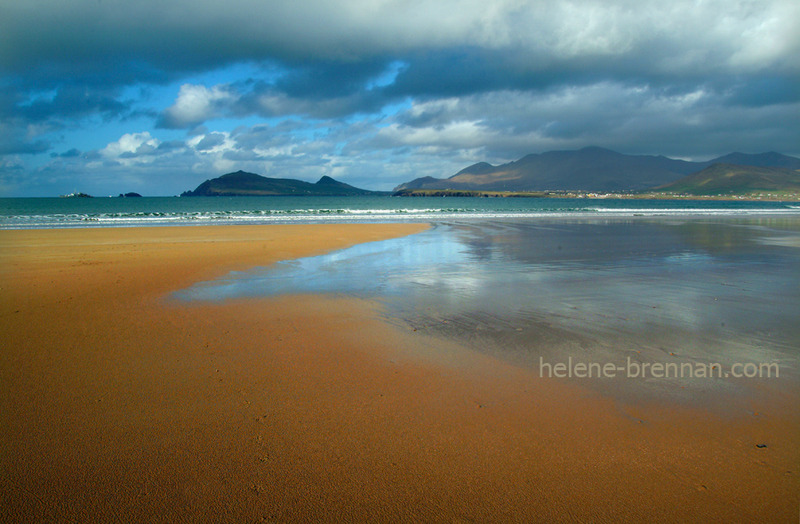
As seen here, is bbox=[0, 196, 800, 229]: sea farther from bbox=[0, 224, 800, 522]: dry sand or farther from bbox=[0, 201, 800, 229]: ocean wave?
bbox=[0, 224, 800, 522]: dry sand

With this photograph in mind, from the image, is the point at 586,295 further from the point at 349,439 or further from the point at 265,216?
the point at 265,216

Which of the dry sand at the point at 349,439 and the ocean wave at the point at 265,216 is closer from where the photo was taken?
the dry sand at the point at 349,439

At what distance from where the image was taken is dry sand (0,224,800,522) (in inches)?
114

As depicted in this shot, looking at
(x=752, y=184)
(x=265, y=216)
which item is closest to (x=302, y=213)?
(x=265, y=216)

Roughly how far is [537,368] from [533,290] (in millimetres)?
4534

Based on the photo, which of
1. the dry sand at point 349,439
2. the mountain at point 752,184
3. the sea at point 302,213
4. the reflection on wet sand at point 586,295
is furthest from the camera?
the mountain at point 752,184

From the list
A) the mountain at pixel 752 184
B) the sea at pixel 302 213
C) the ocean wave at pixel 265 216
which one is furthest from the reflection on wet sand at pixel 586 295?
the mountain at pixel 752 184

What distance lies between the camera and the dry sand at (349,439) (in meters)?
2.89

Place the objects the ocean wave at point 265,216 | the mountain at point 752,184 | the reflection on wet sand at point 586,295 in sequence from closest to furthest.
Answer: the reflection on wet sand at point 586,295 → the ocean wave at point 265,216 → the mountain at point 752,184

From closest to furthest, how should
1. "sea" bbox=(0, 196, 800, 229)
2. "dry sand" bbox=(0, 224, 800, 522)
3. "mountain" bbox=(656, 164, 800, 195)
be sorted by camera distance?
"dry sand" bbox=(0, 224, 800, 522), "sea" bbox=(0, 196, 800, 229), "mountain" bbox=(656, 164, 800, 195)

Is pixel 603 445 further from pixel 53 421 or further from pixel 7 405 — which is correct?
pixel 7 405

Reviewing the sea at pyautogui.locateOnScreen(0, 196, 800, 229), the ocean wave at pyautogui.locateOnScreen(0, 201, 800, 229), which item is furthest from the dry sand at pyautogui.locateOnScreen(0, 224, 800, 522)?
the ocean wave at pyautogui.locateOnScreen(0, 201, 800, 229)

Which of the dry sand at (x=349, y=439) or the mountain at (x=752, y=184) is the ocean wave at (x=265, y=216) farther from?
the mountain at (x=752, y=184)

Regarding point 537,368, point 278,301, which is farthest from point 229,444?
point 278,301
